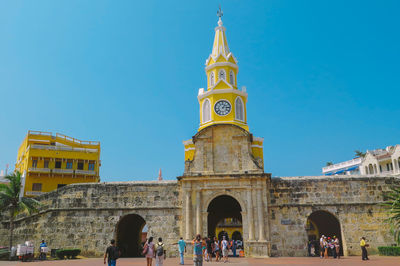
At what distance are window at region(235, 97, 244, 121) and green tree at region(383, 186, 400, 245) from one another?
1637 centimetres

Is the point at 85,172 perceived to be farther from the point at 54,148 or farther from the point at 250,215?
the point at 250,215

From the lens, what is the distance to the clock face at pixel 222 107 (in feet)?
119

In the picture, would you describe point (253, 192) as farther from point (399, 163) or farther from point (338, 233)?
point (399, 163)

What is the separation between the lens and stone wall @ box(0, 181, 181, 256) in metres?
25.7

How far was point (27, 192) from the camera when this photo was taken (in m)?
43.4

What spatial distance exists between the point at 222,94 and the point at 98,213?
1799 cm

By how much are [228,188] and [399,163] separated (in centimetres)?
3011

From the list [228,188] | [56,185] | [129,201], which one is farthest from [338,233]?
[56,185]

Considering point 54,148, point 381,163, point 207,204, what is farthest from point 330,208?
point 54,148

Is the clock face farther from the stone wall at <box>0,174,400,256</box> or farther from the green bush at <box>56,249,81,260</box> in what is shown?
the green bush at <box>56,249,81,260</box>

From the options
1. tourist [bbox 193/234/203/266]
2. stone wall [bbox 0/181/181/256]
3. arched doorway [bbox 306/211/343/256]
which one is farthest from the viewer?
arched doorway [bbox 306/211/343/256]

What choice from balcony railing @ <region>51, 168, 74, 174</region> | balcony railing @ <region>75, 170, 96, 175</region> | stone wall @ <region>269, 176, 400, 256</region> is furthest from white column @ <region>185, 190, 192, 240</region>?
balcony railing @ <region>51, 168, 74, 174</region>

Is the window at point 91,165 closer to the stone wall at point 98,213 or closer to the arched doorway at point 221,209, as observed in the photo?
the stone wall at point 98,213

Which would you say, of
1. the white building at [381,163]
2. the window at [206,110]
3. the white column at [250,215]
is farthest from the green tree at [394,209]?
the white building at [381,163]
